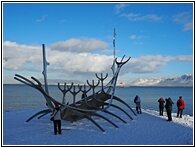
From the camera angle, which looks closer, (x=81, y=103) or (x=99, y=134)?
(x=99, y=134)

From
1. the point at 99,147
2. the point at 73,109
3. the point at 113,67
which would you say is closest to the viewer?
the point at 99,147

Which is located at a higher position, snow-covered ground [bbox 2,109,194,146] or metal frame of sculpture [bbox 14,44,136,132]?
metal frame of sculpture [bbox 14,44,136,132]

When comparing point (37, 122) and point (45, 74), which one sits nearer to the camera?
point (45, 74)

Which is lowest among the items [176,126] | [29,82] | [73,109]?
[176,126]

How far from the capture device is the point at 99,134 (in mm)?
10789

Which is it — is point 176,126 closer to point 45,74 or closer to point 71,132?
point 71,132

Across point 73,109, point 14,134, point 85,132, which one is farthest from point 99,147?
point 14,134

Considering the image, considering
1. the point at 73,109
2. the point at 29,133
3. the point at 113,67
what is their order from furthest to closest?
the point at 113,67
the point at 73,109
the point at 29,133

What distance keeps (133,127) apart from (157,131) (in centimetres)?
132

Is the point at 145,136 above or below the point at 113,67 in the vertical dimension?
below

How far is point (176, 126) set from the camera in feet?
41.5

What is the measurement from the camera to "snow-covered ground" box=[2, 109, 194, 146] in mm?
9625

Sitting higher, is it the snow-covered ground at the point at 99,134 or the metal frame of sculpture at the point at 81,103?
the metal frame of sculpture at the point at 81,103

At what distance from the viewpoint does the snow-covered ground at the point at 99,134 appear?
962 cm
